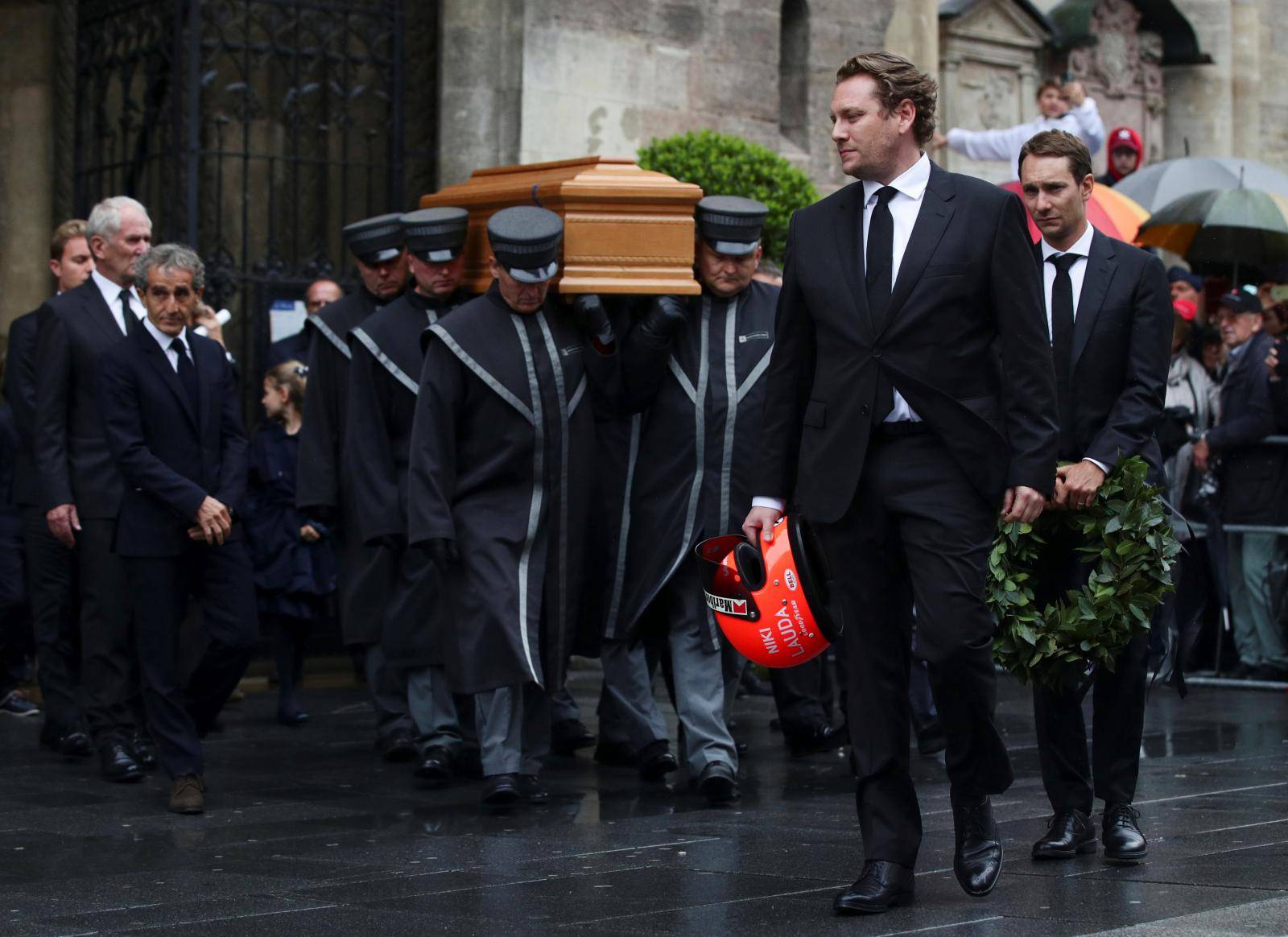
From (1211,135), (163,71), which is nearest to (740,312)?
(163,71)

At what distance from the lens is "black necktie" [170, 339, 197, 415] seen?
7797mm

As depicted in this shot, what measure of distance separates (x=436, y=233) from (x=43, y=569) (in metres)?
2.27

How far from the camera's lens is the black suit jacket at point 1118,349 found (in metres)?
6.14

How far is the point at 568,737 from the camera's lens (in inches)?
348

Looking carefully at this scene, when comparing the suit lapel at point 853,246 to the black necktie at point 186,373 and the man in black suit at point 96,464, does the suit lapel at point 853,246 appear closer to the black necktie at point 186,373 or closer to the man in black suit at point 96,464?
the black necktie at point 186,373

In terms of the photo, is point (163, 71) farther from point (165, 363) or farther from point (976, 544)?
point (976, 544)

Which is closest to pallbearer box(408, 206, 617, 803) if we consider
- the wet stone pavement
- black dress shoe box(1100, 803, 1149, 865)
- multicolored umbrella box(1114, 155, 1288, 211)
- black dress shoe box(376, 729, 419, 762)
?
the wet stone pavement

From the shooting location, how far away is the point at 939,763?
8273 mm

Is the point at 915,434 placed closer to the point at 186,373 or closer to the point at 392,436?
the point at 186,373

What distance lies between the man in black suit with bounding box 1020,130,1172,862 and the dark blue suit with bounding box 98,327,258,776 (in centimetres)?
300

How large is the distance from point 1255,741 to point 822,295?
14.4 feet

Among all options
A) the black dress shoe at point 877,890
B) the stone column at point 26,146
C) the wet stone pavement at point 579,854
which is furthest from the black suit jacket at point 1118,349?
the stone column at point 26,146

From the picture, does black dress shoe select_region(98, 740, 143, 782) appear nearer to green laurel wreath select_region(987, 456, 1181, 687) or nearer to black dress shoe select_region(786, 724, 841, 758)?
black dress shoe select_region(786, 724, 841, 758)

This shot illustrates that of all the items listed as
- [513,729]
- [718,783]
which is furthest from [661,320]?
[718,783]
